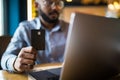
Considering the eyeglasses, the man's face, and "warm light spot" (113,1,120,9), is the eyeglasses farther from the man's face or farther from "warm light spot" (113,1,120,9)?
"warm light spot" (113,1,120,9)

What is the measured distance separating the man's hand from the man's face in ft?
1.97

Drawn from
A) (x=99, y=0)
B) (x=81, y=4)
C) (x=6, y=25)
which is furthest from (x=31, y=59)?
(x=99, y=0)

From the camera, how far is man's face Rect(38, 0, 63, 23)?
166 cm

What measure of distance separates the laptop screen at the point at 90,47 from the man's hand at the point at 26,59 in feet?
1.00

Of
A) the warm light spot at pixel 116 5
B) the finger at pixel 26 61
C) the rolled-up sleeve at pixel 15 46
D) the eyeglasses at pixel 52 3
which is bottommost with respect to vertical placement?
the warm light spot at pixel 116 5

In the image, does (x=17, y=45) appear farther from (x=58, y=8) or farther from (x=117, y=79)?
(x=117, y=79)

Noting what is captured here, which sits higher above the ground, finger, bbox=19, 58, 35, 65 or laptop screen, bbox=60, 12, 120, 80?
laptop screen, bbox=60, 12, 120, 80

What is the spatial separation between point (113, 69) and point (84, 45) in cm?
29

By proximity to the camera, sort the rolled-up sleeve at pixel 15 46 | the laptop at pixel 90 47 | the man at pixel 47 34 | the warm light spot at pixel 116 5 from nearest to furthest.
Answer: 1. the laptop at pixel 90 47
2. the rolled-up sleeve at pixel 15 46
3. the man at pixel 47 34
4. the warm light spot at pixel 116 5

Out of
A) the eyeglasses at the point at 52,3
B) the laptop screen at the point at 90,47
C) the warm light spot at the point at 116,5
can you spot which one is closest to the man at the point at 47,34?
the eyeglasses at the point at 52,3

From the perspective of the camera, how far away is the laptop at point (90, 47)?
79cm

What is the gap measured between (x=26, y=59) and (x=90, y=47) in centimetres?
39

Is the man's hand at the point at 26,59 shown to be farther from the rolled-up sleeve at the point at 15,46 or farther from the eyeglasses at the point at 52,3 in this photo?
the eyeglasses at the point at 52,3

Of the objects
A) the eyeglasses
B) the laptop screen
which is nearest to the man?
the eyeglasses
